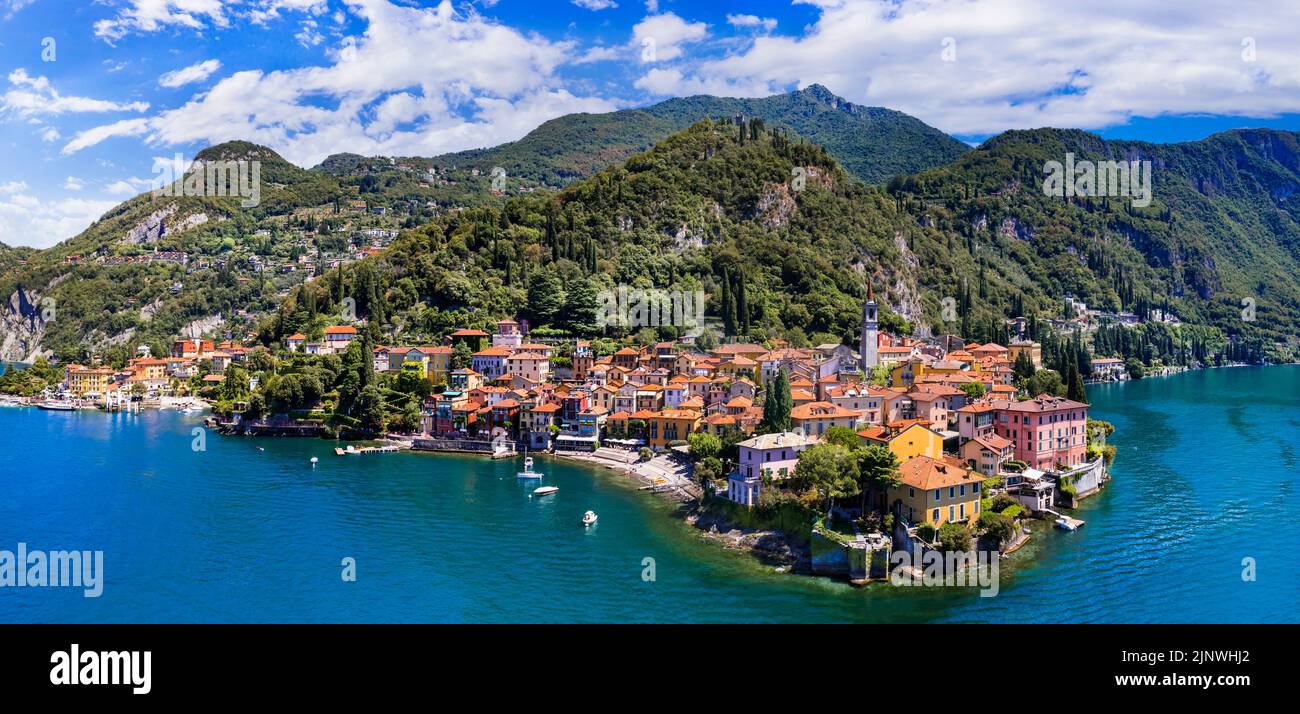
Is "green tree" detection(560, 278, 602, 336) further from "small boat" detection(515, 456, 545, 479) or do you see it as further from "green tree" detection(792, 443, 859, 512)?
"green tree" detection(792, 443, 859, 512)

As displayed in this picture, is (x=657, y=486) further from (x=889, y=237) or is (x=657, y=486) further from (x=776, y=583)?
(x=889, y=237)

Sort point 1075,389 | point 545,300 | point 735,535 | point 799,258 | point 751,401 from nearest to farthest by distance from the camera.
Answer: point 735,535 < point 751,401 < point 1075,389 < point 545,300 < point 799,258

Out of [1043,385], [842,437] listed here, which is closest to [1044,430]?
[842,437]

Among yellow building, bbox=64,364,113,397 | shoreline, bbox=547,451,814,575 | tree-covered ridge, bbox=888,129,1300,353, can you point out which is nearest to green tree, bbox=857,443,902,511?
shoreline, bbox=547,451,814,575

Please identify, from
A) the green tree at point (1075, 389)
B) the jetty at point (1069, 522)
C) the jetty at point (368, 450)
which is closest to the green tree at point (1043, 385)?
the green tree at point (1075, 389)

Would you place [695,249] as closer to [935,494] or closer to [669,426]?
[669,426]

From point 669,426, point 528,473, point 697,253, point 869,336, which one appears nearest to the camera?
point 528,473
